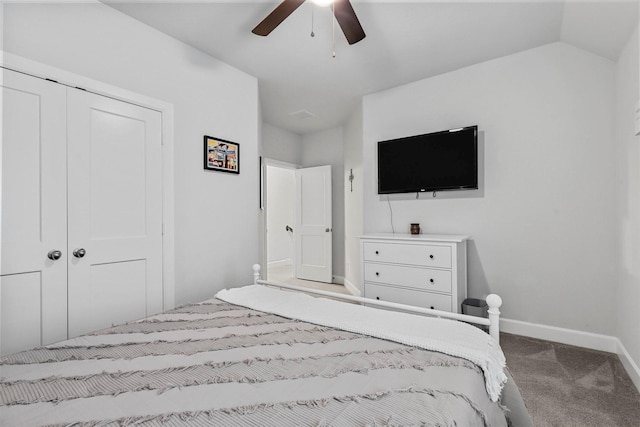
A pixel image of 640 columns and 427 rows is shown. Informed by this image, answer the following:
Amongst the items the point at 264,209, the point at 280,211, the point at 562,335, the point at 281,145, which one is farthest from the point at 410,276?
the point at 280,211

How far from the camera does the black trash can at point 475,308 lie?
2793 millimetres

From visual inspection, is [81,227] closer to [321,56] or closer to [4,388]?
[4,388]

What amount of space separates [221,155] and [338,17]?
1708 millimetres

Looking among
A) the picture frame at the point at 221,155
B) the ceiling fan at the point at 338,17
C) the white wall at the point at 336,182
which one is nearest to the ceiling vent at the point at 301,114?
the white wall at the point at 336,182

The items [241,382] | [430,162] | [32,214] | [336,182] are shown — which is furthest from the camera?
[336,182]

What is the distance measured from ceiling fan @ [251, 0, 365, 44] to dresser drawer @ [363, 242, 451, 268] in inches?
71.7

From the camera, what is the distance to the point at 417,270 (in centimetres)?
291

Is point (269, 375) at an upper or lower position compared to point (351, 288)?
upper

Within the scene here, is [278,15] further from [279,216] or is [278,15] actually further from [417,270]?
[279,216]

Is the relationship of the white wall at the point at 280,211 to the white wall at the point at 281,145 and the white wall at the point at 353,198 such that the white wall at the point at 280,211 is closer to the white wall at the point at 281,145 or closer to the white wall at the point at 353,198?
the white wall at the point at 281,145

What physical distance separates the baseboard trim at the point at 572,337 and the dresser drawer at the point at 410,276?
845mm

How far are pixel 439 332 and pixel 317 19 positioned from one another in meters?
2.35

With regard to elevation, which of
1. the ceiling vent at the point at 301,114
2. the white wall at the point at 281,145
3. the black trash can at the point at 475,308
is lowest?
the black trash can at the point at 475,308

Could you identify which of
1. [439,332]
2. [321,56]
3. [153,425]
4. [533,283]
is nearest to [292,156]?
[321,56]
